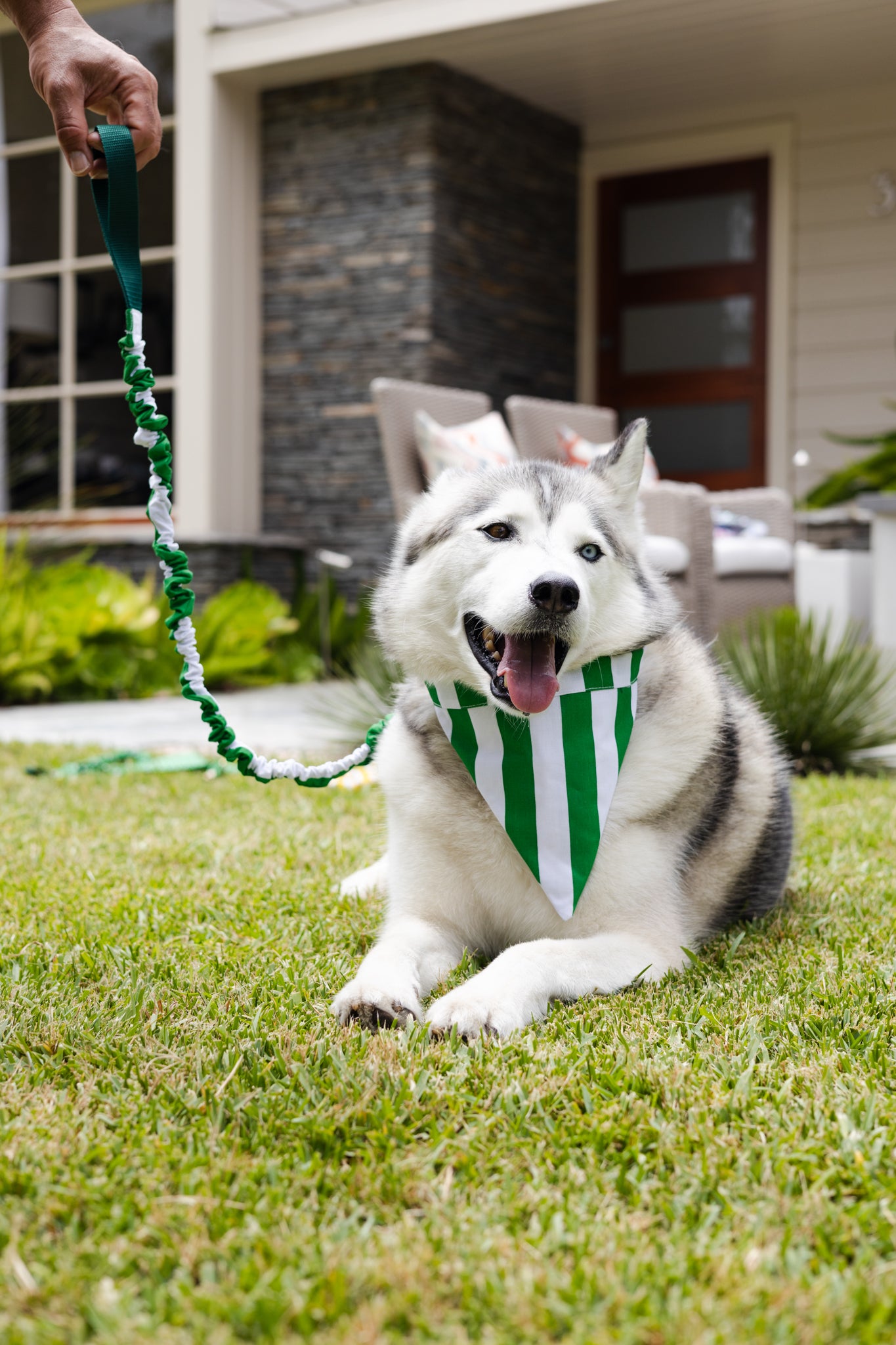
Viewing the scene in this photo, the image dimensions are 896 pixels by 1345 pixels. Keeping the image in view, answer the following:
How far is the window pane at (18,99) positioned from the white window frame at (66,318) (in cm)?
8

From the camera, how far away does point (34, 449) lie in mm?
9430

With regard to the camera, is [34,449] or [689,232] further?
[689,232]

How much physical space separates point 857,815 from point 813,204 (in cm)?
682

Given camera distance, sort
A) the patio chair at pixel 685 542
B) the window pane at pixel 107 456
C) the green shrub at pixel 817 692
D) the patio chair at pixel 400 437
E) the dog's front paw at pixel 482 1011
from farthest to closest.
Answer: the window pane at pixel 107 456
the patio chair at pixel 400 437
the patio chair at pixel 685 542
the green shrub at pixel 817 692
the dog's front paw at pixel 482 1011

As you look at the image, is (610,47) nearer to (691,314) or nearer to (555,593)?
(691,314)

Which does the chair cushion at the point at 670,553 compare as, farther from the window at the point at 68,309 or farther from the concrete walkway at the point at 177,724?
the window at the point at 68,309

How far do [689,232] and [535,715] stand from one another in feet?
27.7

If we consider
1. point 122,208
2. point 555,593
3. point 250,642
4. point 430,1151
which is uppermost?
point 122,208

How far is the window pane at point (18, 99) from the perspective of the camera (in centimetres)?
954

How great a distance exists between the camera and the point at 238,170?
28.9 ft

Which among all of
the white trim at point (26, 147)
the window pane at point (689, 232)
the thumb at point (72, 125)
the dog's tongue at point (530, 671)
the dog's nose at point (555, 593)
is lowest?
the dog's tongue at point (530, 671)

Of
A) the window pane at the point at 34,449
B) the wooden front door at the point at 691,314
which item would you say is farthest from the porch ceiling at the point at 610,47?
the window pane at the point at 34,449

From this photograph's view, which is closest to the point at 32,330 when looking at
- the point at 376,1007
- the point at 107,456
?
the point at 107,456

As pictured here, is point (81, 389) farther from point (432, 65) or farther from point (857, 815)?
point (857, 815)
